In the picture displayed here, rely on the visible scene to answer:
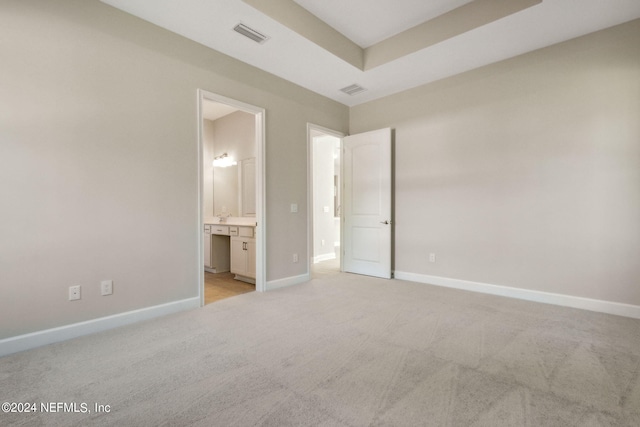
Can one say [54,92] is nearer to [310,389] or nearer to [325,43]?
[325,43]

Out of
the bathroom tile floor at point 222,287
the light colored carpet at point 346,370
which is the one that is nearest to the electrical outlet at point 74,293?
the light colored carpet at point 346,370

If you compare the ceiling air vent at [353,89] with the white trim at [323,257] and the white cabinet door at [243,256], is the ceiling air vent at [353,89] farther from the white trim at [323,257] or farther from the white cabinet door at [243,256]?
the white trim at [323,257]

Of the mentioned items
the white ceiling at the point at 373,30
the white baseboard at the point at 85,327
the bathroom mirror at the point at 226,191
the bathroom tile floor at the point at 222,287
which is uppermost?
the white ceiling at the point at 373,30

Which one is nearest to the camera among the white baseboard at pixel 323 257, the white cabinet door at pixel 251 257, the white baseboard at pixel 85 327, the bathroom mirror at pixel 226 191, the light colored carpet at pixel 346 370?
the light colored carpet at pixel 346 370

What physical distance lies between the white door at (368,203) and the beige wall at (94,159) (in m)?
2.18

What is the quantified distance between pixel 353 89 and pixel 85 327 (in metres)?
4.18

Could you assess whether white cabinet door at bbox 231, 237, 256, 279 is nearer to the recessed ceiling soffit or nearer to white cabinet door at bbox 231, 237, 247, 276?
white cabinet door at bbox 231, 237, 247, 276

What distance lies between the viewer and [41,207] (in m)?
2.34

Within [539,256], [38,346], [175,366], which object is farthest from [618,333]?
[38,346]

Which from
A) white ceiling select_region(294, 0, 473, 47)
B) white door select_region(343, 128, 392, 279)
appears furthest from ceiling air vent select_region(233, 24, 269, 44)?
white door select_region(343, 128, 392, 279)

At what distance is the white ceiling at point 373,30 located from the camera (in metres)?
2.71

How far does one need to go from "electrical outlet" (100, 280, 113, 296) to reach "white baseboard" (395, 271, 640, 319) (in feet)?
11.8

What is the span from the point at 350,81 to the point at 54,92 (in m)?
3.22

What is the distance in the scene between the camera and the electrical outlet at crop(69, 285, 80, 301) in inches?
97.5
